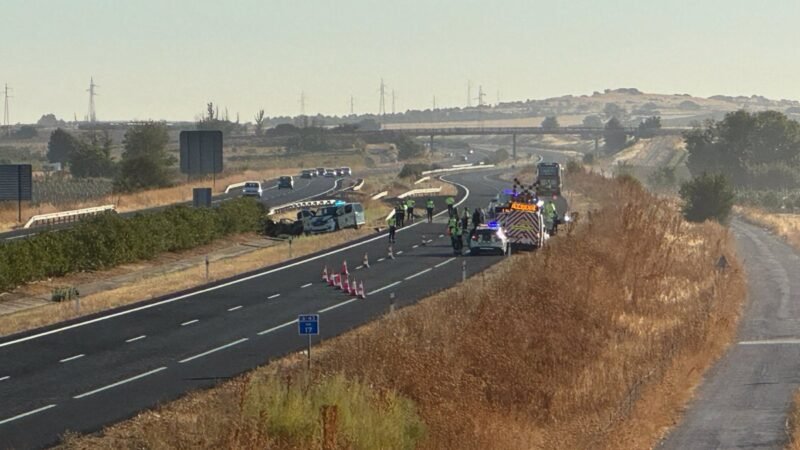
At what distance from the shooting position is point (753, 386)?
39.8 meters

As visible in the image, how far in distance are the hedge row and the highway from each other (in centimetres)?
516

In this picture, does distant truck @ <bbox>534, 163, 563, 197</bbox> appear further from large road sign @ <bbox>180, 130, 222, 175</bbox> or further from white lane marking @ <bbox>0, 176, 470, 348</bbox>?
white lane marking @ <bbox>0, 176, 470, 348</bbox>

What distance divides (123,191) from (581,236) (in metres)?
54.5

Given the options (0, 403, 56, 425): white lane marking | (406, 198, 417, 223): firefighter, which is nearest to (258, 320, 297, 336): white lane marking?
(0, 403, 56, 425): white lane marking

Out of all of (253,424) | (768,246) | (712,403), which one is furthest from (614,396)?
(768,246)

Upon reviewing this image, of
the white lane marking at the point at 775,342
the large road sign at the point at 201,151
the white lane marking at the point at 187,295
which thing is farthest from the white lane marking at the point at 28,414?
the large road sign at the point at 201,151

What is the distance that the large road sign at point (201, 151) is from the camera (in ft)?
269

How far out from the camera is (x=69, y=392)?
3167cm

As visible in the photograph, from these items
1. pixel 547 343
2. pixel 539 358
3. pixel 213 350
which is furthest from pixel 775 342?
pixel 213 350

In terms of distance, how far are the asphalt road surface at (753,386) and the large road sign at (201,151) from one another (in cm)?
3198

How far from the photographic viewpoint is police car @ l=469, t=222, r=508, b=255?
65062 mm

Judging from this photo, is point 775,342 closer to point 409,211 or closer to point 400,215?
point 400,215

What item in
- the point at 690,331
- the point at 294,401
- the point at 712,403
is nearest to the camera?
the point at 294,401

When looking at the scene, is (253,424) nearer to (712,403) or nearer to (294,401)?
(294,401)
